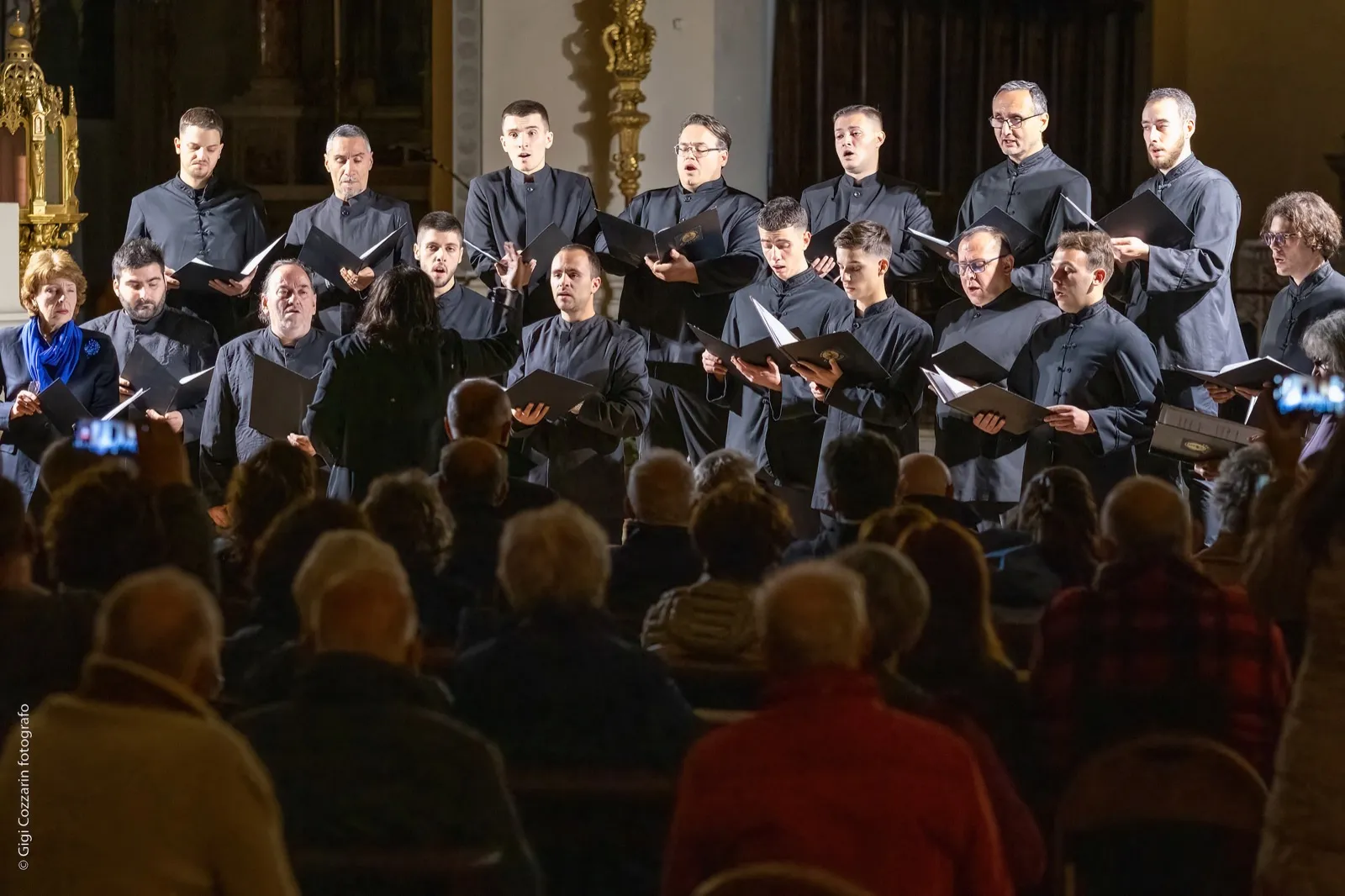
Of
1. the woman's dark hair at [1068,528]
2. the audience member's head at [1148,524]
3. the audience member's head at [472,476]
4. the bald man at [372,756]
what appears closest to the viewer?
the bald man at [372,756]

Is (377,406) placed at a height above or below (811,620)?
above

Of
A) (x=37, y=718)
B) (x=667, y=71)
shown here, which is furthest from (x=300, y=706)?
(x=667, y=71)

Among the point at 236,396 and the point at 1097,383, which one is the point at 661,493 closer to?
the point at 1097,383

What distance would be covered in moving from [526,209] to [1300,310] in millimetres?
2917

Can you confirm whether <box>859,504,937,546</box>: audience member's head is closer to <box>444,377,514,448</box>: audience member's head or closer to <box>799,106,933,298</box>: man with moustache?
<box>444,377,514,448</box>: audience member's head

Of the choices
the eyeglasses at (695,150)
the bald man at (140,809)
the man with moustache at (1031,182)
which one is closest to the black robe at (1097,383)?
the man with moustache at (1031,182)

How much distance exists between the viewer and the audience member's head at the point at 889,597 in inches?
118

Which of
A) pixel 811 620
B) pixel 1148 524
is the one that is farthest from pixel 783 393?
pixel 811 620

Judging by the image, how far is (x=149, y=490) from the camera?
12.5 ft

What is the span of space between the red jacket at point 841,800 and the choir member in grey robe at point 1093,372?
3485 mm

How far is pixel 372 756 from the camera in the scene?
272cm

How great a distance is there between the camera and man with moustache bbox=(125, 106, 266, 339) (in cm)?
746

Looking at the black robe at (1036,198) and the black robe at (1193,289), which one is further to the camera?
the black robe at (1036,198)

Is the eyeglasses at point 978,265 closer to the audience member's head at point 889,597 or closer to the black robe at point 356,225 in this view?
the black robe at point 356,225
